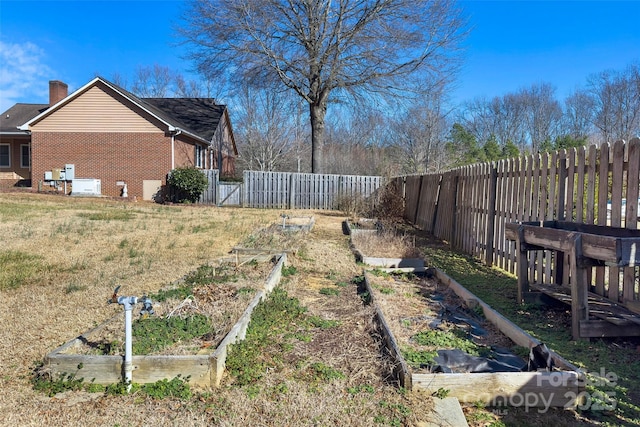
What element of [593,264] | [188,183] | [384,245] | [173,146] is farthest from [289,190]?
[593,264]

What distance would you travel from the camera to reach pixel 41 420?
2.65 meters

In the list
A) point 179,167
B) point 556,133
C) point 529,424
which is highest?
point 556,133

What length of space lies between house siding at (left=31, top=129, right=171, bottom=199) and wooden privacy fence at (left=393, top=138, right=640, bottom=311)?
637 inches

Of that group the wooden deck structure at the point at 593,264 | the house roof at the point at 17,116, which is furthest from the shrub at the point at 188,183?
the wooden deck structure at the point at 593,264

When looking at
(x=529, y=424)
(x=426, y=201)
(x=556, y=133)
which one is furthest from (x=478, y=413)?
(x=556, y=133)

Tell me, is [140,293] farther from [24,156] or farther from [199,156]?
[24,156]

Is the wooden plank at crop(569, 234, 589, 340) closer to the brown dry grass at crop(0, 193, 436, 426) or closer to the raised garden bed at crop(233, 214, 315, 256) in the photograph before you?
the brown dry grass at crop(0, 193, 436, 426)

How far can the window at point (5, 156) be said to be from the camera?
26562 mm

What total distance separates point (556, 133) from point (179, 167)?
36.3 metres

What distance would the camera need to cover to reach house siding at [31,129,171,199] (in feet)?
73.7

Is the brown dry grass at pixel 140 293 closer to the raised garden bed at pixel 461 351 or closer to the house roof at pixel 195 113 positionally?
the raised garden bed at pixel 461 351

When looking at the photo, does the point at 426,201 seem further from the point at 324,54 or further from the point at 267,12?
the point at 267,12

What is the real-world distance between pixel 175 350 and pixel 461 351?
2.26 metres

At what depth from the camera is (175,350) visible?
3428 millimetres
